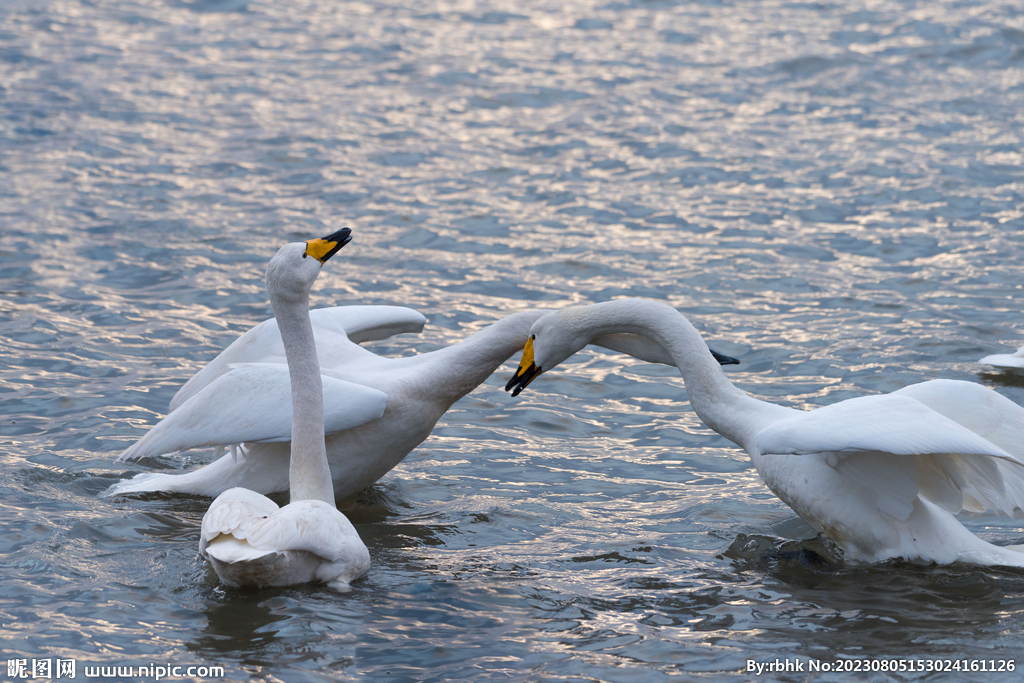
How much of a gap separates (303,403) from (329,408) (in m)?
0.27

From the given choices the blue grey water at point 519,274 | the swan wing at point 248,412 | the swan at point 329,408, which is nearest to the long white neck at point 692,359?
the swan at point 329,408

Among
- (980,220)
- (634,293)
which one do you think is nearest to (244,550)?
(634,293)

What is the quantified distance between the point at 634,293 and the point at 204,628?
20.7 ft

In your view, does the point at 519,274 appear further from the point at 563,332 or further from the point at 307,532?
the point at 307,532

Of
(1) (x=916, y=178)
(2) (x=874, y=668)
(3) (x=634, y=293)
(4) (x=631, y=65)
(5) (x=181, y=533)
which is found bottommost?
(2) (x=874, y=668)

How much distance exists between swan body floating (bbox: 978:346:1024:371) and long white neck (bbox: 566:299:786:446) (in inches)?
125

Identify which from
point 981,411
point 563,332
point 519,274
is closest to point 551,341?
point 563,332

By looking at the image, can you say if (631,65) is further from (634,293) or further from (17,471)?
(17,471)

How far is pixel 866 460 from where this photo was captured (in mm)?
6152

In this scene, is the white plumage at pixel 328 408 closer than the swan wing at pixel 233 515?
No

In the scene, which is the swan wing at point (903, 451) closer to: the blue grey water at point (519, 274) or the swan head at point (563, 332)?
the blue grey water at point (519, 274)

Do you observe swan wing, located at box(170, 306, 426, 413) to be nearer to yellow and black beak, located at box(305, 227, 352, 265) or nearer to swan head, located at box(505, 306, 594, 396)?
yellow and black beak, located at box(305, 227, 352, 265)

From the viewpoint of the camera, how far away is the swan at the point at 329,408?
6.61m

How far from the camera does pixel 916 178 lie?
13727mm
